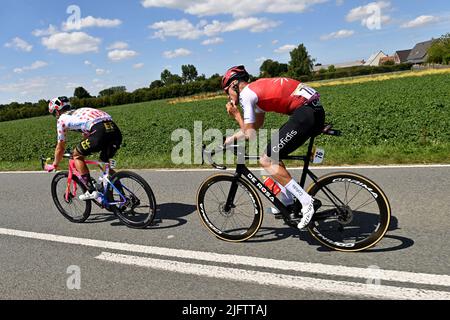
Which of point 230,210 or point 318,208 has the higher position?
point 318,208

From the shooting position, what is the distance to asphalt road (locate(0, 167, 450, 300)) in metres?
3.02

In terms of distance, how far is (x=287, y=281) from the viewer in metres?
3.13

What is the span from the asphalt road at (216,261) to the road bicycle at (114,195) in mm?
194

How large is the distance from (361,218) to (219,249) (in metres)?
1.78

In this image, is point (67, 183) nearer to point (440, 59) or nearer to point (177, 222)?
point (177, 222)

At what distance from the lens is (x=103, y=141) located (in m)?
4.79

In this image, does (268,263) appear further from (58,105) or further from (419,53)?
(419,53)

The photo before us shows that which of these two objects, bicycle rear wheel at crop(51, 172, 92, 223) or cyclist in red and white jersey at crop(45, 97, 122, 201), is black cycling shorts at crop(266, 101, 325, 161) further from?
bicycle rear wheel at crop(51, 172, 92, 223)

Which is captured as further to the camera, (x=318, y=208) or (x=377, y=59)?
(x=377, y=59)

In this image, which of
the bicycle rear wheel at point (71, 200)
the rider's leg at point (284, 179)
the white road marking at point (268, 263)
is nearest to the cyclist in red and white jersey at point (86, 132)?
the bicycle rear wheel at point (71, 200)

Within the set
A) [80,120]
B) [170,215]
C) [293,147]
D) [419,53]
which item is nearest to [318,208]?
[293,147]

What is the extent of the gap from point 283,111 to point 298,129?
32 centimetres

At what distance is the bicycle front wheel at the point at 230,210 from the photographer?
4.01 metres
